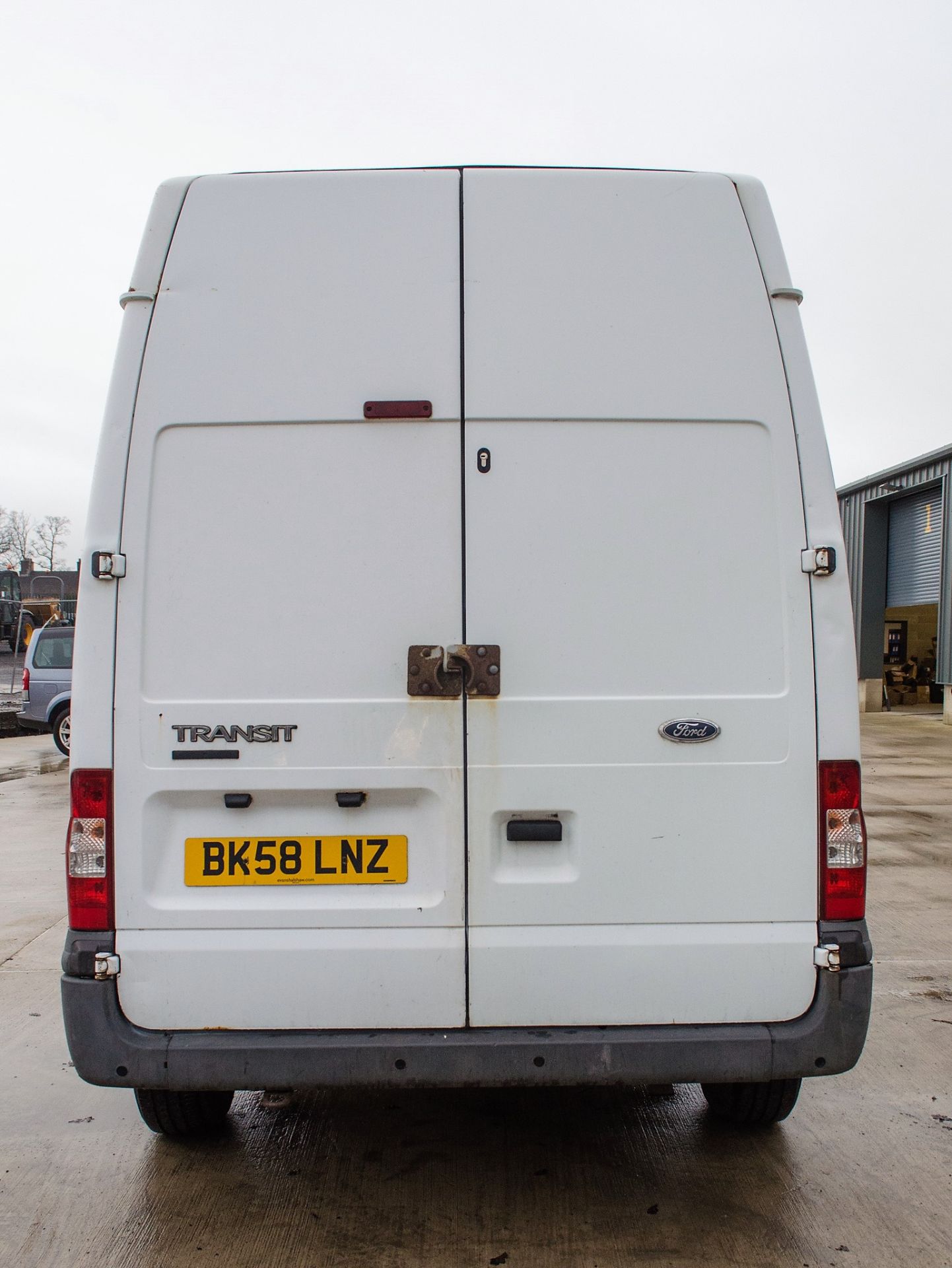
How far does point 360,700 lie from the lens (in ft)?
8.40

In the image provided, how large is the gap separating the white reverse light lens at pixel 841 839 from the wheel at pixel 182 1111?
2081mm

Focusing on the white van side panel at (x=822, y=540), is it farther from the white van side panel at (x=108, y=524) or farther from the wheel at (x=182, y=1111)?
the wheel at (x=182, y=1111)

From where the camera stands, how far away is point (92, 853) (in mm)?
2578

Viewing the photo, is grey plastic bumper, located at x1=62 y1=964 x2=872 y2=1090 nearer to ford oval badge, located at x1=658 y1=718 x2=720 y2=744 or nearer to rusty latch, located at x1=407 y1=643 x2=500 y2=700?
ford oval badge, located at x1=658 y1=718 x2=720 y2=744

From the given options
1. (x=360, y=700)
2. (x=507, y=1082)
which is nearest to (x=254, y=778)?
(x=360, y=700)

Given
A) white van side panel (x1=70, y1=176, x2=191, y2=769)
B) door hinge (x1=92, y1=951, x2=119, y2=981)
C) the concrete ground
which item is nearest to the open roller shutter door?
the concrete ground

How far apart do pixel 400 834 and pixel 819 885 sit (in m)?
1.10

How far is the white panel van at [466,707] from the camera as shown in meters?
2.55

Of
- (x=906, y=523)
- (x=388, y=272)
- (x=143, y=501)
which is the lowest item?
(x=143, y=501)

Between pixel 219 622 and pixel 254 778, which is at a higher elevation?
pixel 219 622

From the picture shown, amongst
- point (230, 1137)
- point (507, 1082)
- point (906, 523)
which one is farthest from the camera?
point (906, 523)

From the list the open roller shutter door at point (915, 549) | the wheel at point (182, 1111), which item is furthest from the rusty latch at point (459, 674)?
the open roller shutter door at point (915, 549)

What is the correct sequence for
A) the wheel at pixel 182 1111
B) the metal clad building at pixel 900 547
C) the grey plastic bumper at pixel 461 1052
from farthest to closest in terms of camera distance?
the metal clad building at pixel 900 547, the wheel at pixel 182 1111, the grey plastic bumper at pixel 461 1052

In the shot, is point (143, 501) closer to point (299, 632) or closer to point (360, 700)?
point (299, 632)
